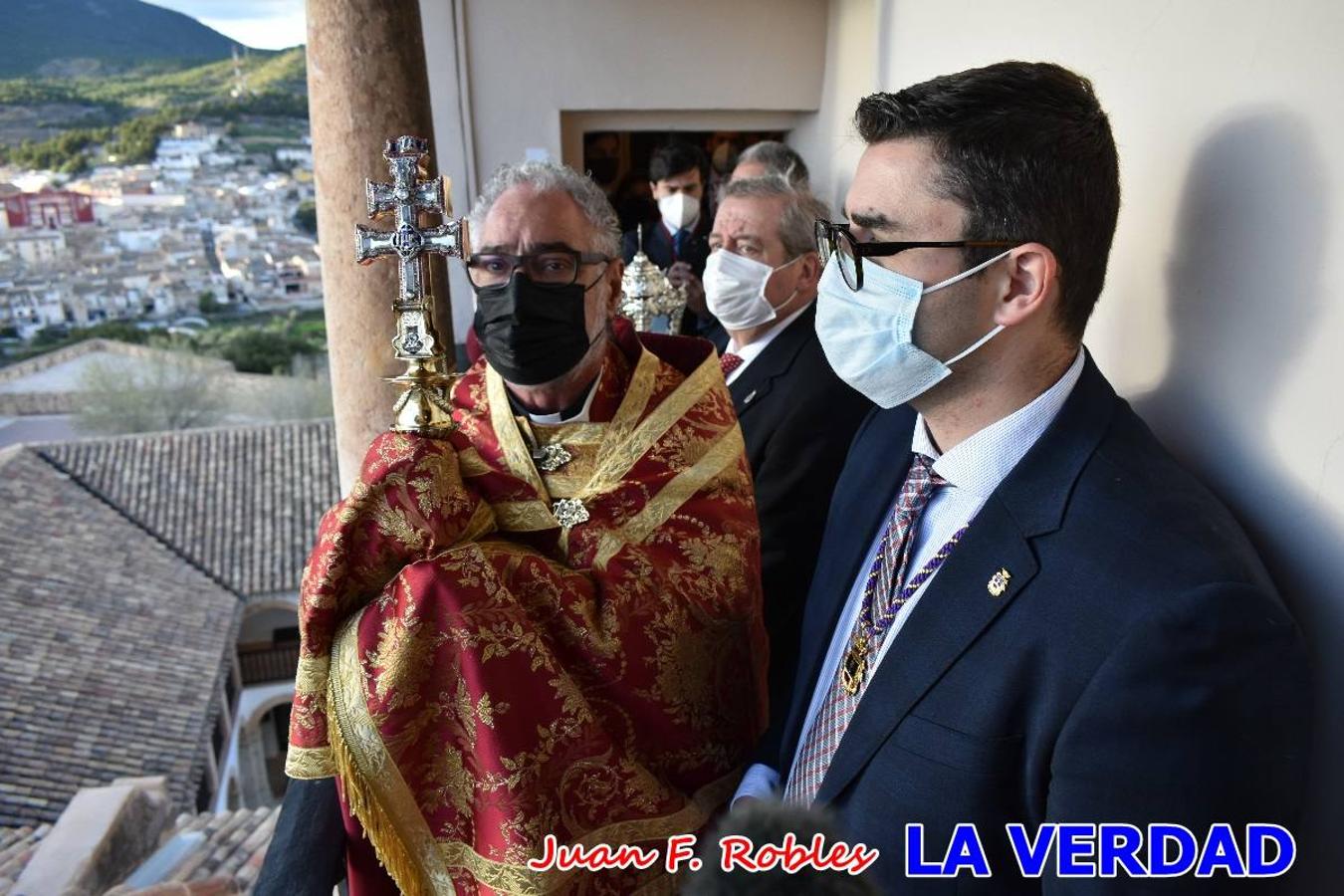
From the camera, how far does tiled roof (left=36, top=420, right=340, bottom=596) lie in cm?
1816

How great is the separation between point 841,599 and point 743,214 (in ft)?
6.71

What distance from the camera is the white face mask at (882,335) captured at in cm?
167

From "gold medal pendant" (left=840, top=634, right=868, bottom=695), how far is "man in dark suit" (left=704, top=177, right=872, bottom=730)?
0.63 metres

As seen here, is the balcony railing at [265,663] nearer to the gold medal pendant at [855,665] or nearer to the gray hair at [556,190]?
the gray hair at [556,190]

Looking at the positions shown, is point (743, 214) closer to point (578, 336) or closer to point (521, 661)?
point (578, 336)

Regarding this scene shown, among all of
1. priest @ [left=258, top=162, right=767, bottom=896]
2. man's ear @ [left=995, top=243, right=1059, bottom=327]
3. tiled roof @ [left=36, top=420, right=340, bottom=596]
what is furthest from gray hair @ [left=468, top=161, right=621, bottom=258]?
tiled roof @ [left=36, top=420, right=340, bottom=596]

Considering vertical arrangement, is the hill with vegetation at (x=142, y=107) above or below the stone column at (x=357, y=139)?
above

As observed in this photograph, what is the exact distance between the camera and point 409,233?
197 cm

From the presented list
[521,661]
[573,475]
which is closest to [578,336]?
[573,475]

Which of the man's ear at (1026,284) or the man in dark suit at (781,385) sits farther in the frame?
the man in dark suit at (781,385)


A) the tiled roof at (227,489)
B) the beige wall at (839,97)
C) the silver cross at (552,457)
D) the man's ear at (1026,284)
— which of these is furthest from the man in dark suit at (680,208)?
the tiled roof at (227,489)

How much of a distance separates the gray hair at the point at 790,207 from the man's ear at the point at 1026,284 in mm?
2034

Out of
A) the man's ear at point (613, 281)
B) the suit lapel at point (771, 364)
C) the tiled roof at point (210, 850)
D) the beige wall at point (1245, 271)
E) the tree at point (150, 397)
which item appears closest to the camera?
the beige wall at point (1245, 271)

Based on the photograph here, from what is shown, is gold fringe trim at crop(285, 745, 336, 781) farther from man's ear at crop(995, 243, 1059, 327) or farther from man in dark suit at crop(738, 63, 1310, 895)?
man's ear at crop(995, 243, 1059, 327)
